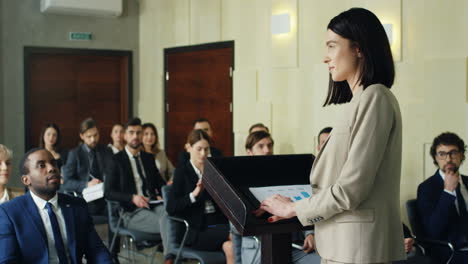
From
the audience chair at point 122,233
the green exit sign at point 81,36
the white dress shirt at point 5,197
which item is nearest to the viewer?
the white dress shirt at point 5,197

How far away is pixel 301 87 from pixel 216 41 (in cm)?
184

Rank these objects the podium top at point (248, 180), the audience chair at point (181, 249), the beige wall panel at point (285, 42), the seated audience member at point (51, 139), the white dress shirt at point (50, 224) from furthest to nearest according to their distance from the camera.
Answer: the seated audience member at point (51, 139) < the beige wall panel at point (285, 42) < the audience chair at point (181, 249) < the white dress shirt at point (50, 224) < the podium top at point (248, 180)

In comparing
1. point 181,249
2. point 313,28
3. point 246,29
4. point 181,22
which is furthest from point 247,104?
point 181,249

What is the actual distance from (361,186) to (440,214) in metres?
2.76

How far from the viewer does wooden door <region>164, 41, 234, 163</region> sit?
779 centimetres

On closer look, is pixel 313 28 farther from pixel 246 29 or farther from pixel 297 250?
pixel 297 250

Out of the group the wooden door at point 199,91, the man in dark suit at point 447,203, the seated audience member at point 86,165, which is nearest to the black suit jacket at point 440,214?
the man in dark suit at point 447,203

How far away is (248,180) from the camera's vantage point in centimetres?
216

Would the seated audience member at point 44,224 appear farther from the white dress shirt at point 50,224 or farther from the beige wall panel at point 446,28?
the beige wall panel at point 446,28

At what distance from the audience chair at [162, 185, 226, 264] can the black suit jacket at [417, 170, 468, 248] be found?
60.6 inches

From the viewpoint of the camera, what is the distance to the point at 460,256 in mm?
4273

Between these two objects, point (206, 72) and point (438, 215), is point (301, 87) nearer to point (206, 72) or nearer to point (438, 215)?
point (206, 72)

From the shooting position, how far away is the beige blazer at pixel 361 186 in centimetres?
182

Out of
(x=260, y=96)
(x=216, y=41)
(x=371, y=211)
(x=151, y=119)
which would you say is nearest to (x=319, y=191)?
(x=371, y=211)
